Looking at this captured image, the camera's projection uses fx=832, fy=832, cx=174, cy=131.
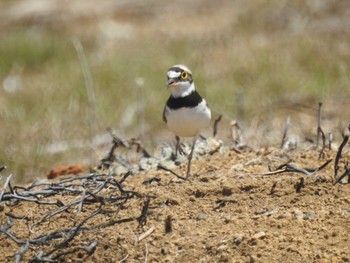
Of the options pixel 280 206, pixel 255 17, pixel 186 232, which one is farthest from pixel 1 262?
pixel 255 17

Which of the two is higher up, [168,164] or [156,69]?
[156,69]

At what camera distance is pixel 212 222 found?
418 centimetres

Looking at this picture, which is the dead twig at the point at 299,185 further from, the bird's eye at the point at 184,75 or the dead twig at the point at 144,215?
the bird's eye at the point at 184,75

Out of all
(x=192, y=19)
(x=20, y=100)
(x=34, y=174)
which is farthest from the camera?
(x=192, y=19)

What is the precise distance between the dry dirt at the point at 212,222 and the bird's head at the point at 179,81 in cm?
64

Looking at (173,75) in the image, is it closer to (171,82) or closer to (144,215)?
(171,82)

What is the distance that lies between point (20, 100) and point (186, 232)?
5.98 metres

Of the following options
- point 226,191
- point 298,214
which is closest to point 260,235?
point 298,214

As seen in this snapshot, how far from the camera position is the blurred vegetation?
8.41 meters

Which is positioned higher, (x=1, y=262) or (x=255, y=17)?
(x=255, y=17)

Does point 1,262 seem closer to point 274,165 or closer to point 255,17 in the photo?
point 274,165

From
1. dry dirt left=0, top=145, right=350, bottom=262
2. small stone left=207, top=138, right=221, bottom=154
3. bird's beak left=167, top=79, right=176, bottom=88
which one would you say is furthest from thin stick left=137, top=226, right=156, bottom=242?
small stone left=207, top=138, right=221, bottom=154

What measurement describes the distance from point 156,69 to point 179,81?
5622 mm

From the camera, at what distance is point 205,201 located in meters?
4.38
